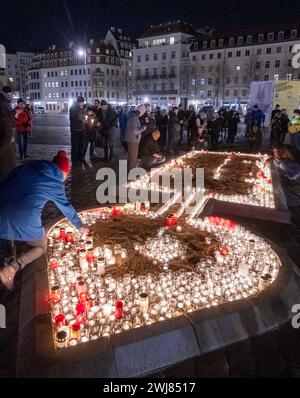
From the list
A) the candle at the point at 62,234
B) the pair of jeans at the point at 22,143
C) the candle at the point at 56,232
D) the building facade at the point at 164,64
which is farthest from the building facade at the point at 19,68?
the candle at the point at 62,234

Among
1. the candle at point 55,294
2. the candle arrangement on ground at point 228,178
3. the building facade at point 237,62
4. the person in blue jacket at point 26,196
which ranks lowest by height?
the candle at point 55,294

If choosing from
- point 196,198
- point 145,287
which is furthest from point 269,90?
point 145,287

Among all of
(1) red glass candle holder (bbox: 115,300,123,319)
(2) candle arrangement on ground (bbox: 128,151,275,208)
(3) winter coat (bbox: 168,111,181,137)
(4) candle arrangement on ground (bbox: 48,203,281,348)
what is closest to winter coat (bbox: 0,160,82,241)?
(4) candle arrangement on ground (bbox: 48,203,281,348)

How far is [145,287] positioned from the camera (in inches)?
159

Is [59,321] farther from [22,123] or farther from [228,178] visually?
[22,123]

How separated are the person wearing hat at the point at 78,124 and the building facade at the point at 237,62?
5357 cm

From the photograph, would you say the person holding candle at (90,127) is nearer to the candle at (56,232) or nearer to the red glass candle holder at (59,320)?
the candle at (56,232)

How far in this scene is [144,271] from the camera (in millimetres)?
4348

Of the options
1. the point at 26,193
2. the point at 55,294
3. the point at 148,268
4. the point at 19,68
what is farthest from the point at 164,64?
the point at 55,294

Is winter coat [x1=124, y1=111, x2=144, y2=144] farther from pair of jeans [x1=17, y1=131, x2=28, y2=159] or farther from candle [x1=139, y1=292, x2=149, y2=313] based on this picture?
candle [x1=139, y1=292, x2=149, y2=313]

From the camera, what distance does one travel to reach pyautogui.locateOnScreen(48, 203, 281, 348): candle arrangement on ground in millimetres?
3547

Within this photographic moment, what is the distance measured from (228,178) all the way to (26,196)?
20.7ft

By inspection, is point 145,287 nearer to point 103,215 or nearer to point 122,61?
point 103,215

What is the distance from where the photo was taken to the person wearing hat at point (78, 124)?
11.0 metres
